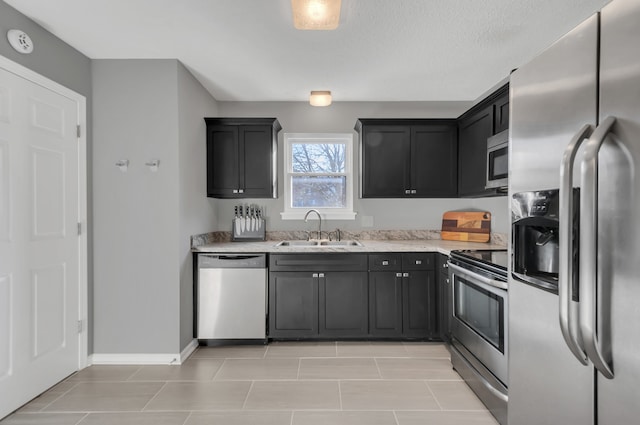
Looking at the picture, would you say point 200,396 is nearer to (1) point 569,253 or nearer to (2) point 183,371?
(2) point 183,371

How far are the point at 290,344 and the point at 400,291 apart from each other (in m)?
1.16

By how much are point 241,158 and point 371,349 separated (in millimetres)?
2282

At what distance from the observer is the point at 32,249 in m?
2.41

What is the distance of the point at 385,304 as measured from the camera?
3.44m

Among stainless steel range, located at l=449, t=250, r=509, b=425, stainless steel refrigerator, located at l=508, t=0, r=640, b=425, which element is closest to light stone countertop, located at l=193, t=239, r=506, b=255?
stainless steel range, located at l=449, t=250, r=509, b=425

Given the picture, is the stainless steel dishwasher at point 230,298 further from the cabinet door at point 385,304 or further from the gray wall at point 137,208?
the cabinet door at point 385,304

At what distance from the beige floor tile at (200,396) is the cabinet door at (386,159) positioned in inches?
89.7

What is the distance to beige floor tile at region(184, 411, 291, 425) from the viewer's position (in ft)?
7.09

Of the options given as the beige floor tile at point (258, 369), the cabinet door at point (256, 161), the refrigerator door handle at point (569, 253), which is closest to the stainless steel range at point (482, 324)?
the refrigerator door handle at point (569, 253)

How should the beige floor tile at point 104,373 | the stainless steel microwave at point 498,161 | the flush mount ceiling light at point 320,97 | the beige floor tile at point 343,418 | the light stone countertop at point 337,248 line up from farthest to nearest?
the flush mount ceiling light at point 320,97
the light stone countertop at point 337,248
the beige floor tile at point 104,373
the stainless steel microwave at point 498,161
the beige floor tile at point 343,418

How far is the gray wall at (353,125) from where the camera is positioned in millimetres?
4152

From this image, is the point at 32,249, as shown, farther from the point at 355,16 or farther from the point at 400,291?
the point at 400,291

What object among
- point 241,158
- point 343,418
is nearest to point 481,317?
point 343,418

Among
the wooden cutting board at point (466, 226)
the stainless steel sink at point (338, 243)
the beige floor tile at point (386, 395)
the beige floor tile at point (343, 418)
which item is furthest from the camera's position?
the stainless steel sink at point (338, 243)
